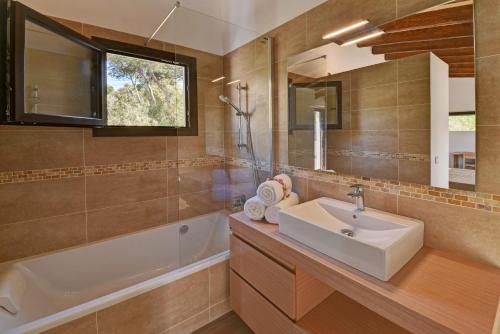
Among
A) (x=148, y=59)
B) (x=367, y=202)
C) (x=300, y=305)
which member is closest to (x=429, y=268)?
(x=367, y=202)

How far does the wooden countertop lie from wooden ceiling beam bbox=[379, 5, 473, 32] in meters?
1.10

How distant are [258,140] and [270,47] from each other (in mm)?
813

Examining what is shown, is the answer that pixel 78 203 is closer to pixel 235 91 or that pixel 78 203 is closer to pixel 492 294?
pixel 235 91

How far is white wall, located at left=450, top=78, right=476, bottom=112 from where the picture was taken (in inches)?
42.6

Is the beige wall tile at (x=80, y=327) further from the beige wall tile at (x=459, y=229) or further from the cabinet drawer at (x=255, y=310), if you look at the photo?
the beige wall tile at (x=459, y=229)

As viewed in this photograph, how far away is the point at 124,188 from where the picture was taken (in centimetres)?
229

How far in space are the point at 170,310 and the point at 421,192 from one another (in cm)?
169

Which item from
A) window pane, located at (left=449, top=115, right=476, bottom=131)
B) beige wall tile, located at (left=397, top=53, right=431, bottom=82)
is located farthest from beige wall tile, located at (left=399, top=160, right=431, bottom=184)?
beige wall tile, located at (left=397, top=53, right=431, bottom=82)

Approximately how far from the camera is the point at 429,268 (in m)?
1.04

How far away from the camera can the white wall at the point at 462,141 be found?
1091mm

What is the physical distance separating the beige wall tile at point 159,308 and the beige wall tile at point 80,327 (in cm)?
3

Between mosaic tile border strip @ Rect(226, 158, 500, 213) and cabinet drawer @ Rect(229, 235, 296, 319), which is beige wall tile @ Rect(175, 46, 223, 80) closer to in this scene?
mosaic tile border strip @ Rect(226, 158, 500, 213)

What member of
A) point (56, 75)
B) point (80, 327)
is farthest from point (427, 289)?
point (56, 75)

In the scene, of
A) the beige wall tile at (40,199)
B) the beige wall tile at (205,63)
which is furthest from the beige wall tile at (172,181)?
the beige wall tile at (205,63)
